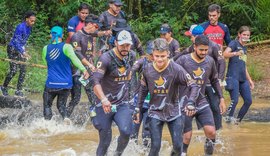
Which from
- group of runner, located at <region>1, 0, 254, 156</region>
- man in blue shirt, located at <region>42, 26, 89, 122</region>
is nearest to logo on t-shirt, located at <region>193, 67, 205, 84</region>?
group of runner, located at <region>1, 0, 254, 156</region>

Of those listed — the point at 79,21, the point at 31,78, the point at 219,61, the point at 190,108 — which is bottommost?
the point at 31,78

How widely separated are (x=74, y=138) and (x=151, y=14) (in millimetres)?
10369

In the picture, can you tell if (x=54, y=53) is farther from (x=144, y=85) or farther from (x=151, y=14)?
(x=151, y=14)

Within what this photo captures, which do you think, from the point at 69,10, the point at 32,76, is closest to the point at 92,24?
the point at 32,76

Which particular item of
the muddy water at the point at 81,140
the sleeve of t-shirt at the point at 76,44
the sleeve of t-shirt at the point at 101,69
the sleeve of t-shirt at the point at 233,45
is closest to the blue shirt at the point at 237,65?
the sleeve of t-shirt at the point at 233,45

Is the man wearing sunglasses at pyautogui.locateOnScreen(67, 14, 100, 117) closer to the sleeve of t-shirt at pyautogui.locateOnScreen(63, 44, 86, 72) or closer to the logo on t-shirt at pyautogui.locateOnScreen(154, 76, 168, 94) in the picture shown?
the sleeve of t-shirt at pyautogui.locateOnScreen(63, 44, 86, 72)

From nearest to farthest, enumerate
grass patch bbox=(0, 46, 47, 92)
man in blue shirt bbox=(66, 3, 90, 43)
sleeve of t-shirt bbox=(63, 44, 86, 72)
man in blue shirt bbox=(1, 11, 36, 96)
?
1. sleeve of t-shirt bbox=(63, 44, 86, 72)
2. man in blue shirt bbox=(66, 3, 90, 43)
3. man in blue shirt bbox=(1, 11, 36, 96)
4. grass patch bbox=(0, 46, 47, 92)

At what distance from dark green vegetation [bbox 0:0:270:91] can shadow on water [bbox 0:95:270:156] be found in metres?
6.59

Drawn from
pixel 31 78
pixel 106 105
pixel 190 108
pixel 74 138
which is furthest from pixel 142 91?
pixel 31 78

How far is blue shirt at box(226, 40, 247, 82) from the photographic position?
36.7 feet

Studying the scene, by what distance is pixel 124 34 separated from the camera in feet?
24.8

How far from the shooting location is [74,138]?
414 inches

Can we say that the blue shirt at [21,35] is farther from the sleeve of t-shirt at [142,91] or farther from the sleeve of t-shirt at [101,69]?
the sleeve of t-shirt at [142,91]

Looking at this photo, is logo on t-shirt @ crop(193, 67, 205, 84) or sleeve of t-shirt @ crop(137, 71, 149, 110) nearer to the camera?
sleeve of t-shirt @ crop(137, 71, 149, 110)
